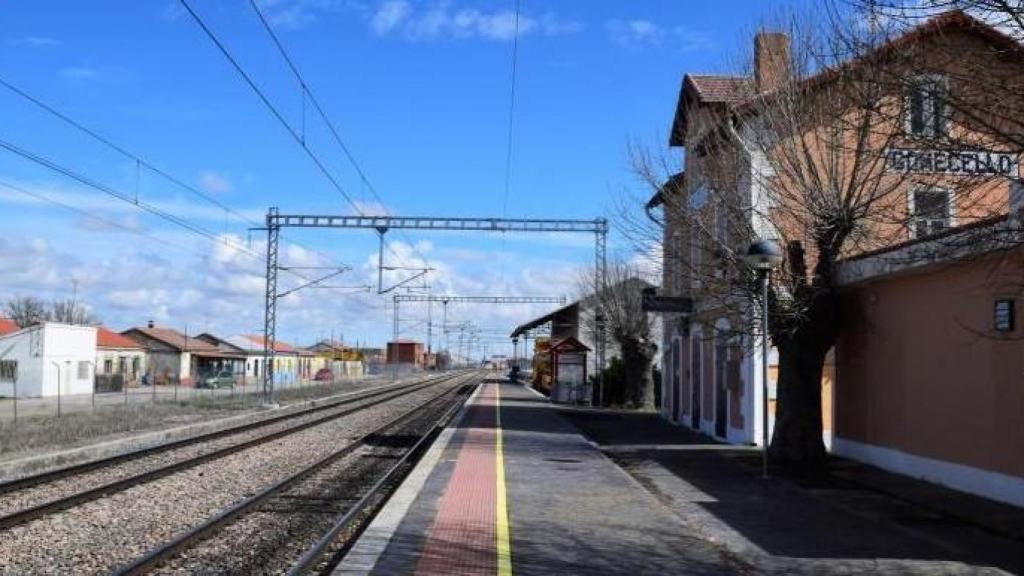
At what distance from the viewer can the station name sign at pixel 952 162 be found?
7.61 m

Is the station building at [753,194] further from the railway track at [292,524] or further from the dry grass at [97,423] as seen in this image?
the dry grass at [97,423]

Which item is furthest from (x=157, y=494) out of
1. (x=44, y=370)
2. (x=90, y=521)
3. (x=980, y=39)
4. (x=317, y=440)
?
(x=44, y=370)

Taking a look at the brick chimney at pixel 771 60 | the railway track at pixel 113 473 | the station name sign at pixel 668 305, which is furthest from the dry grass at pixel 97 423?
the brick chimney at pixel 771 60

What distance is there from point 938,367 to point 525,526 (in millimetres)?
7444

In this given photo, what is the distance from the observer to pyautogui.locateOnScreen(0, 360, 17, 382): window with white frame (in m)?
55.1

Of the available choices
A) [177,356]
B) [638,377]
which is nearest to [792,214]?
[638,377]

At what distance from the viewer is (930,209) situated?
37.5 ft

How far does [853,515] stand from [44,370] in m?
53.3

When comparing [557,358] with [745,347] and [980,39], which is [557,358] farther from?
[980,39]

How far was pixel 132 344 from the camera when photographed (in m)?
85.0

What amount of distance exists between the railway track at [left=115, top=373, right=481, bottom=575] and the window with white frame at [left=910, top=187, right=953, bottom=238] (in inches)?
274

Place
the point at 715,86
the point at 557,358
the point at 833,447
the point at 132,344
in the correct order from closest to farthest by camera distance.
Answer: the point at 833,447, the point at 715,86, the point at 557,358, the point at 132,344

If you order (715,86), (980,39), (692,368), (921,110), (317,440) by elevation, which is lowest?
(317,440)

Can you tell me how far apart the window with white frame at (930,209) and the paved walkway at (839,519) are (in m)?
3.23
